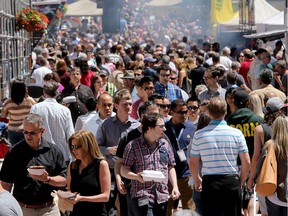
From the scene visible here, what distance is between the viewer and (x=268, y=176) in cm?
737

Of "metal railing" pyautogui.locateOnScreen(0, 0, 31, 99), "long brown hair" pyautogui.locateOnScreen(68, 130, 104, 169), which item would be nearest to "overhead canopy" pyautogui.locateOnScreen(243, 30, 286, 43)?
"metal railing" pyautogui.locateOnScreen(0, 0, 31, 99)

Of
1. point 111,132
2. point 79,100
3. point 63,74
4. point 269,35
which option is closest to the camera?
point 111,132

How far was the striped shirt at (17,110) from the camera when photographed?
11.5 metres

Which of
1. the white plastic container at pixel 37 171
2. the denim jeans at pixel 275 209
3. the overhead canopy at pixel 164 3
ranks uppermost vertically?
the overhead canopy at pixel 164 3

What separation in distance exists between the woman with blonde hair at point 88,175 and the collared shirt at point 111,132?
5.09ft

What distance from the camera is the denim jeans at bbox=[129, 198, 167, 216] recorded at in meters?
7.93

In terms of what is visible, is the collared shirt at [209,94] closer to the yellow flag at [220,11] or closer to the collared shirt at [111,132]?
the collared shirt at [111,132]

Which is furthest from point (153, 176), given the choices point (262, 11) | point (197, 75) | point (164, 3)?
point (164, 3)

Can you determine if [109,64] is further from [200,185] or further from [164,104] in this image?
[200,185]

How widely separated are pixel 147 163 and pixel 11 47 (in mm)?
12805

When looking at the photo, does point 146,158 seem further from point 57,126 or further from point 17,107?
point 17,107

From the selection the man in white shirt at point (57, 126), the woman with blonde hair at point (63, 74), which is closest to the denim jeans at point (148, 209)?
the man in white shirt at point (57, 126)

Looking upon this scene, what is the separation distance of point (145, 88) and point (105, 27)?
4043 cm

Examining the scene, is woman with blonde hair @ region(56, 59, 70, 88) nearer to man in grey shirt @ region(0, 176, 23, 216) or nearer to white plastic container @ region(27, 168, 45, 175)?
white plastic container @ region(27, 168, 45, 175)
